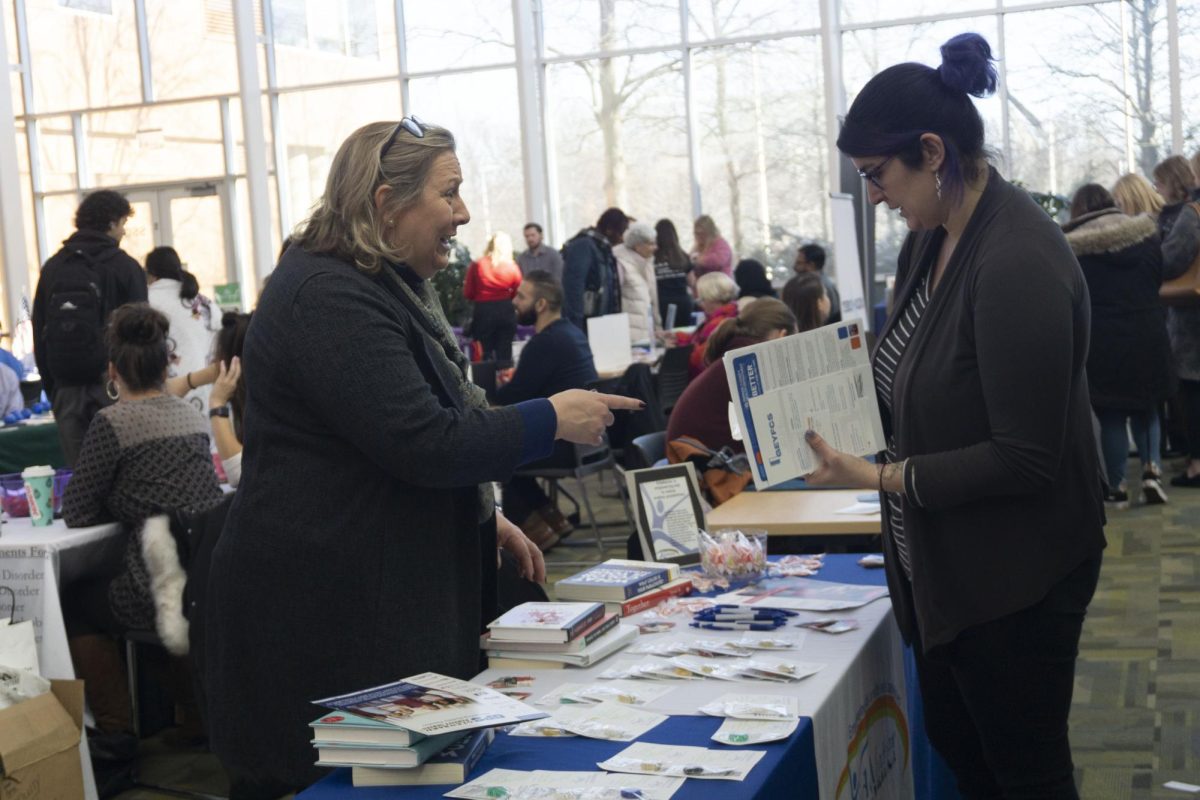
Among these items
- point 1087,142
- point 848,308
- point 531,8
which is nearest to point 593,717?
point 848,308

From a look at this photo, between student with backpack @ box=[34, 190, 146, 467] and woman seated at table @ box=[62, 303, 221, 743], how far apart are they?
230cm

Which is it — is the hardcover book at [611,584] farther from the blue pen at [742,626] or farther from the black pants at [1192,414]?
the black pants at [1192,414]

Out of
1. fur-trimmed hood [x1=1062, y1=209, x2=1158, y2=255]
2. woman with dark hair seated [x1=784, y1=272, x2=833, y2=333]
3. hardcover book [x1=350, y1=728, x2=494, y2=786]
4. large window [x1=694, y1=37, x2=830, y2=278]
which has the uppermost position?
large window [x1=694, y1=37, x2=830, y2=278]

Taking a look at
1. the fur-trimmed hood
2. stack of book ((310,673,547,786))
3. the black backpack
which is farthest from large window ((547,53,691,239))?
stack of book ((310,673,547,786))

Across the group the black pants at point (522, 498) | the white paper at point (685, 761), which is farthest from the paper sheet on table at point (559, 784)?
the black pants at point (522, 498)

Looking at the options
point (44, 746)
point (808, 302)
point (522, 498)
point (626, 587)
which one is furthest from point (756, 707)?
point (522, 498)

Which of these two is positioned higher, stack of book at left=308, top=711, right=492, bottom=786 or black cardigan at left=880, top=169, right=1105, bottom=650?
black cardigan at left=880, top=169, right=1105, bottom=650

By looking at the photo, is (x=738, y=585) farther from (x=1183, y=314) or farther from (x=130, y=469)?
(x=1183, y=314)

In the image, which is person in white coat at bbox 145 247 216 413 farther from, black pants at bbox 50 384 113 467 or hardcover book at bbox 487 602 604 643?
hardcover book at bbox 487 602 604 643

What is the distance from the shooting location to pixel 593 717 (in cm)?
191

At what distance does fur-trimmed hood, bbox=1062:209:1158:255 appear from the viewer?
660 cm

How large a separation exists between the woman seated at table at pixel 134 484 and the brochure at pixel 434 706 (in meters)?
2.19

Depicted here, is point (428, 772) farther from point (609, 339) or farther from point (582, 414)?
point (609, 339)

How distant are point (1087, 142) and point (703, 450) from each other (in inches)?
381
